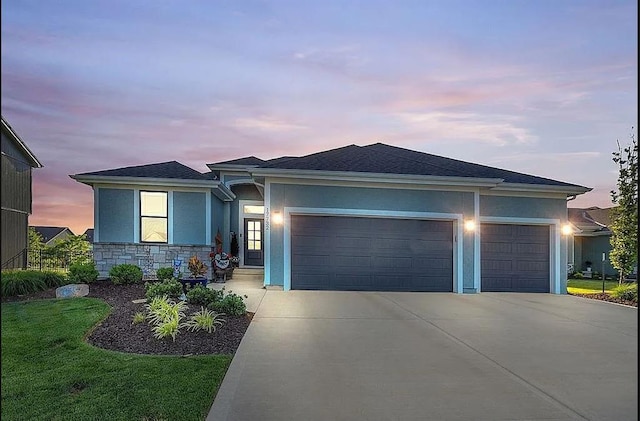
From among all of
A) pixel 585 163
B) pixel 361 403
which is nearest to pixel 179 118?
pixel 361 403

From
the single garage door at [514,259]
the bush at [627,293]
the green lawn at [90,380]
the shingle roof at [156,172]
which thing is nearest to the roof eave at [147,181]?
the shingle roof at [156,172]

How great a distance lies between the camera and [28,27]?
1.91 metres

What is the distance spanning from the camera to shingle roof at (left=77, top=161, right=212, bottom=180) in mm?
13469

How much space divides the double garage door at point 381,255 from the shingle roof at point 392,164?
1.48 meters

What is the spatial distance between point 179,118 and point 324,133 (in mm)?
7023

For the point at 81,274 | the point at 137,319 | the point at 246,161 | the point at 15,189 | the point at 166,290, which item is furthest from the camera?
the point at 246,161

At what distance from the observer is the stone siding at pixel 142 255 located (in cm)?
1323

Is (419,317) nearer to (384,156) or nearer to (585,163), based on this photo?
(585,163)

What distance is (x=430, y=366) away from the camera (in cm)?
522

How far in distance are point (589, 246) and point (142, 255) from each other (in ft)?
71.5

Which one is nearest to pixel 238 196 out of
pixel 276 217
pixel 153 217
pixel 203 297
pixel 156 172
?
pixel 156 172

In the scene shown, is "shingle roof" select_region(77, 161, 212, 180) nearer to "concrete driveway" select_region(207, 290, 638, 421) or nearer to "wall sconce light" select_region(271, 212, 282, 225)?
"wall sconce light" select_region(271, 212, 282, 225)

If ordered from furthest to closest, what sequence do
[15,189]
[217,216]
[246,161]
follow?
[246,161]
[217,216]
[15,189]

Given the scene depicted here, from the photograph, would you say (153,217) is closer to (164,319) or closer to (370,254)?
(370,254)
